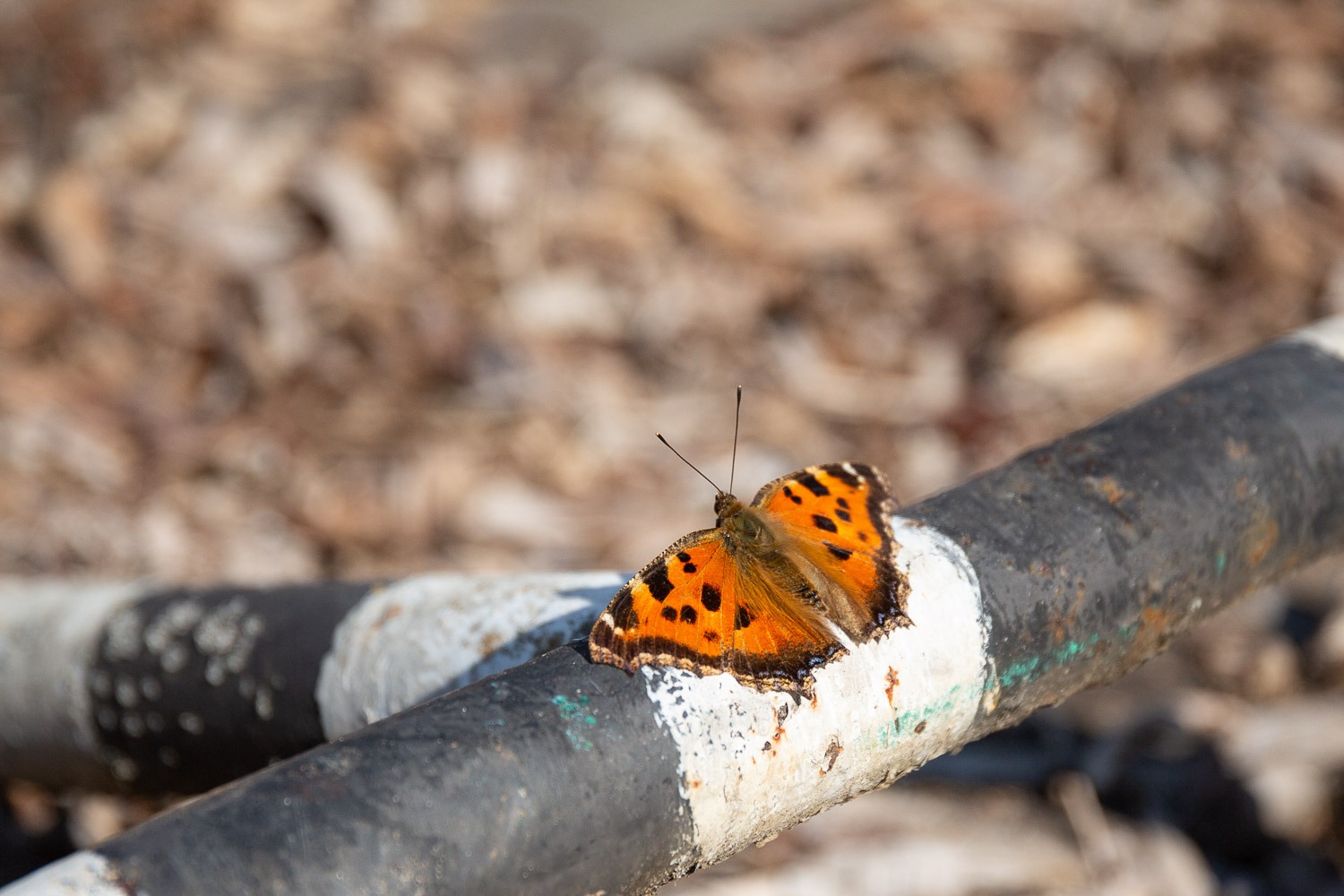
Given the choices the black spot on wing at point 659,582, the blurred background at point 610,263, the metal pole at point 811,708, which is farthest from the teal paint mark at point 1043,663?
the blurred background at point 610,263

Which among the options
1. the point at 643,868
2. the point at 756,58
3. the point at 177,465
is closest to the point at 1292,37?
the point at 756,58

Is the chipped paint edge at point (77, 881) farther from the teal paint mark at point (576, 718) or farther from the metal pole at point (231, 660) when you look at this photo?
the metal pole at point (231, 660)

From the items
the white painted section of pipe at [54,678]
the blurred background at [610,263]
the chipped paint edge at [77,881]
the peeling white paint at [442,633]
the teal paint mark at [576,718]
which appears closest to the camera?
the chipped paint edge at [77,881]

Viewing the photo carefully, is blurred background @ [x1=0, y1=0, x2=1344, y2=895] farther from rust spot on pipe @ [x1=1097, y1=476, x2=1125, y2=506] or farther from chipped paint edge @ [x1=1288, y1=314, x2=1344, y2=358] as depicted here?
rust spot on pipe @ [x1=1097, y1=476, x2=1125, y2=506]

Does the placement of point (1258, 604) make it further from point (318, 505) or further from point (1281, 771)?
point (318, 505)

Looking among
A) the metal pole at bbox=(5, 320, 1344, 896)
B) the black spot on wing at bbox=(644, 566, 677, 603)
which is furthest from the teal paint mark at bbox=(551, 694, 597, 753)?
the black spot on wing at bbox=(644, 566, 677, 603)
